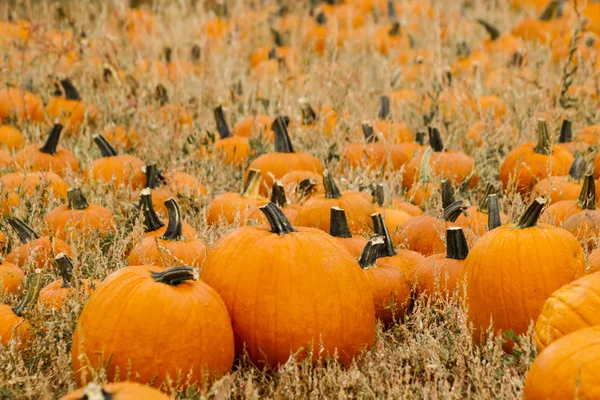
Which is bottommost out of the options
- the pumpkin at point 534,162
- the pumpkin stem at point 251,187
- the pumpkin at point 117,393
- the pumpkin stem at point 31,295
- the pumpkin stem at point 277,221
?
the pumpkin at point 534,162

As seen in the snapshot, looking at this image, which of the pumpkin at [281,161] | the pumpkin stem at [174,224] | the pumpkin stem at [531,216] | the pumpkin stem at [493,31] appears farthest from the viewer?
the pumpkin stem at [493,31]

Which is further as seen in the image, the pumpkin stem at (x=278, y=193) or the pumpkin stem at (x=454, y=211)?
the pumpkin stem at (x=278, y=193)

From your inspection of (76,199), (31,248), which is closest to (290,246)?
(31,248)

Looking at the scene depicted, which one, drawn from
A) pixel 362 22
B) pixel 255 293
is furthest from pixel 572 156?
pixel 362 22

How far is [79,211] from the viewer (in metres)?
4.20

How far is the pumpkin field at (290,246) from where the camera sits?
2.64 metres

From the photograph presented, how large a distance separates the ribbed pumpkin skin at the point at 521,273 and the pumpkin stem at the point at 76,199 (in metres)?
2.25

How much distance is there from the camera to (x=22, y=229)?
3816mm

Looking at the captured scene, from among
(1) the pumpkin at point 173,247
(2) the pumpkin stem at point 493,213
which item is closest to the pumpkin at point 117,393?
(1) the pumpkin at point 173,247

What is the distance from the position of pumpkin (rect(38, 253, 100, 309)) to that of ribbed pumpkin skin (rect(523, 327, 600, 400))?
176cm

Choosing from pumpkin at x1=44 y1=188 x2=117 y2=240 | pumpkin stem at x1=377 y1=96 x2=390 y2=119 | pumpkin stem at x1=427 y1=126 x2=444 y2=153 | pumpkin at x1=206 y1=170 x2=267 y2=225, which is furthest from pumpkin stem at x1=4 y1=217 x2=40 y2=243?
pumpkin stem at x1=377 y1=96 x2=390 y2=119

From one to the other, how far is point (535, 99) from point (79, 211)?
4.48 m

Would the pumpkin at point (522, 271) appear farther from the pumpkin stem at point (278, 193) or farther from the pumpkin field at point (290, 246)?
the pumpkin stem at point (278, 193)

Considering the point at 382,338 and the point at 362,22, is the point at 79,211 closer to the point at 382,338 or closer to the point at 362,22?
the point at 382,338
